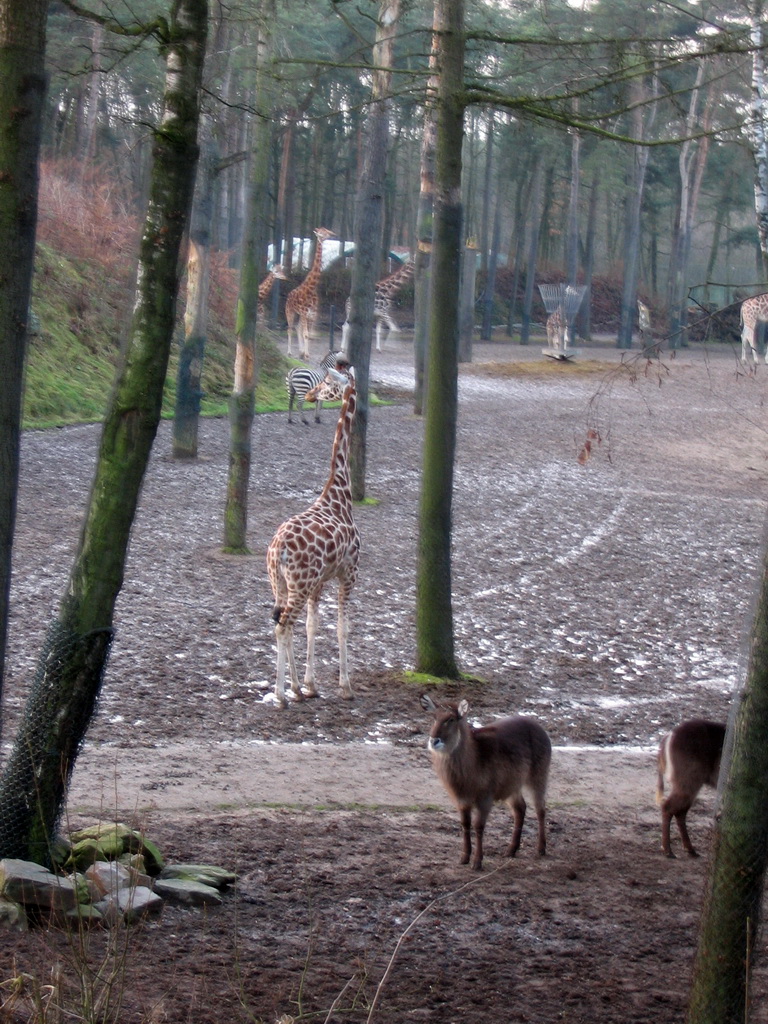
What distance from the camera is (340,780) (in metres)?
7.75

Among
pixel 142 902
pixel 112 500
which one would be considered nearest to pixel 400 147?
pixel 112 500

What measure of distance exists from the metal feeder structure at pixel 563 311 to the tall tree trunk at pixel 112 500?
36.1 meters

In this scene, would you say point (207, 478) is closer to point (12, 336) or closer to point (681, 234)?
point (12, 336)

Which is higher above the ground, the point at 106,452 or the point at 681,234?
the point at 681,234

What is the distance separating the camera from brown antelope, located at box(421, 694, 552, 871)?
6.25 meters

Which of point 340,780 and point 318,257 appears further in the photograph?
point 318,257

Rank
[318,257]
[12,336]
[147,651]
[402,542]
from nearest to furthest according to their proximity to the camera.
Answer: [12,336], [147,651], [402,542], [318,257]

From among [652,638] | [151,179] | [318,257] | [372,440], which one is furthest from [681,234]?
[151,179]

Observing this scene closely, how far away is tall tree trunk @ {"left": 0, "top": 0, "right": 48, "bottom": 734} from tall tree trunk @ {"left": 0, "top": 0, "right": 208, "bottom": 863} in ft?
1.68

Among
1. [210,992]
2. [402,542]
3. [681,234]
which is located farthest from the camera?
[681,234]

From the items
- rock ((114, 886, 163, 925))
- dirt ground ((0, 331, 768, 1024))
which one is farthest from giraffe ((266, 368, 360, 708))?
rock ((114, 886, 163, 925))

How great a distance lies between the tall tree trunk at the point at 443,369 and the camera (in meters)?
9.37

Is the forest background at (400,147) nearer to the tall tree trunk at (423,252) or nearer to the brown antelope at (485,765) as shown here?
the tall tree trunk at (423,252)

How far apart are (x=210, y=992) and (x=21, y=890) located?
3.27 ft
